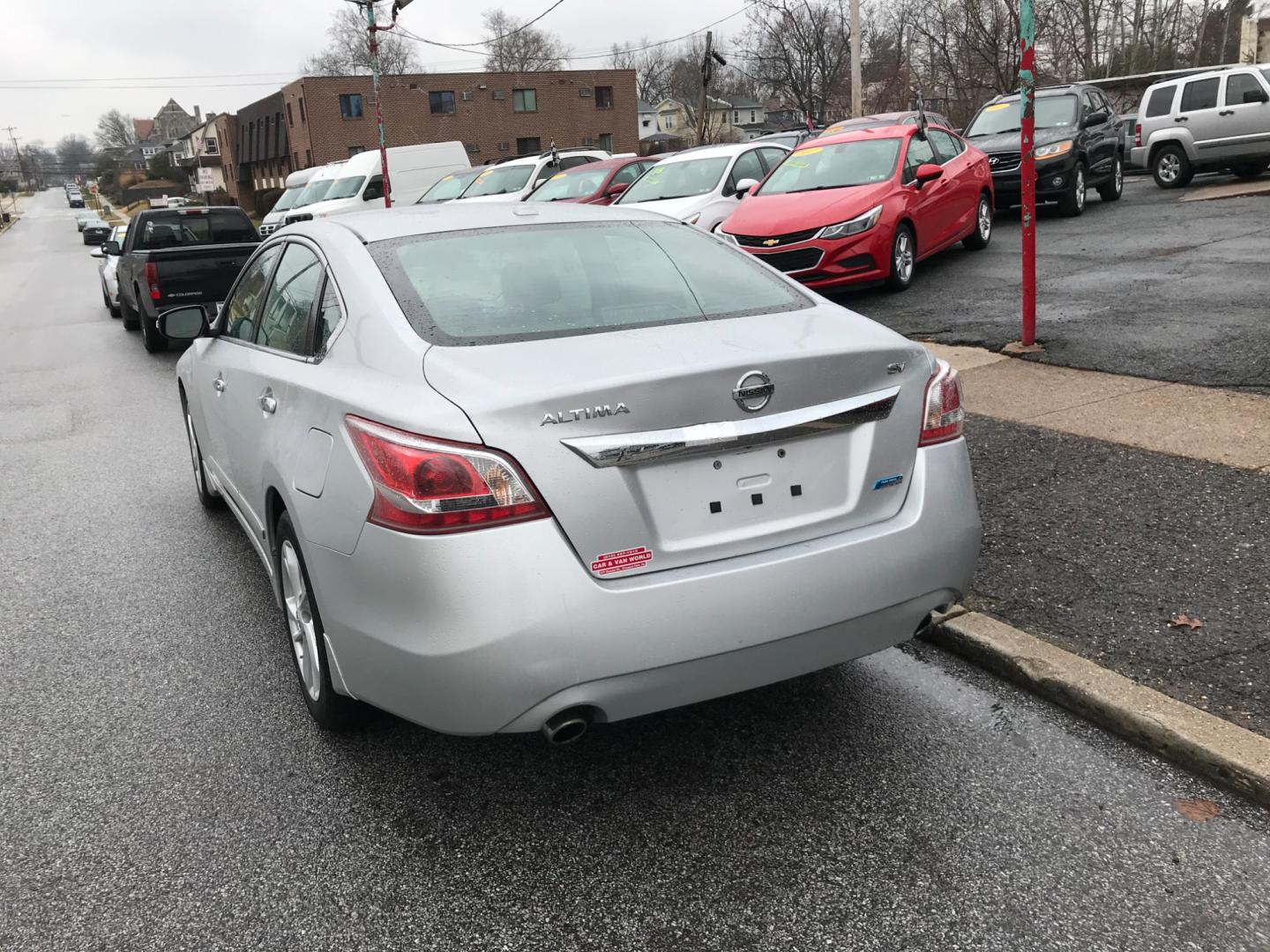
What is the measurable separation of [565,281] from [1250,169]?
19.9 meters

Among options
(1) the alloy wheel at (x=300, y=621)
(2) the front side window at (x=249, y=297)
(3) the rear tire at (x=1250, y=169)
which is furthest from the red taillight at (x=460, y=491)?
(3) the rear tire at (x=1250, y=169)

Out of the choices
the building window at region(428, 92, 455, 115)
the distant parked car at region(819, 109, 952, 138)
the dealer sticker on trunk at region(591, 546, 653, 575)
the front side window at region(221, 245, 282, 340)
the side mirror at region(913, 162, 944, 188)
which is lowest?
the dealer sticker on trunk at region(591, 546, 653, 575)

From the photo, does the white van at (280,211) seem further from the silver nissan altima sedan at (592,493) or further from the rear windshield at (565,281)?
the silver nissan altima sedan at (592,493)

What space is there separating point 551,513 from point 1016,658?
191 centimetres

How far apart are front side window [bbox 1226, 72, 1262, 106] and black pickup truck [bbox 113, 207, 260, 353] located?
633 inches

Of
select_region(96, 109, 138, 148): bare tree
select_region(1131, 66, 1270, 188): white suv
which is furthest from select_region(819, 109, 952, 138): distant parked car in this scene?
select_region(96, 109, 138, 148): bare tree

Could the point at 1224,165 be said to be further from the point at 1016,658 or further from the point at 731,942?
the point at 731,942

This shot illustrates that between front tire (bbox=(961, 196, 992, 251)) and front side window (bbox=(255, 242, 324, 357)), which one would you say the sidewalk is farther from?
front tire (bbox=(961, 196, 992, 251))

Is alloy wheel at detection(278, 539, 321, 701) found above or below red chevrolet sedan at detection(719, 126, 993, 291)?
below

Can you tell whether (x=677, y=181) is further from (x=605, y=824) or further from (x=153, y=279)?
(x=605, y=824)

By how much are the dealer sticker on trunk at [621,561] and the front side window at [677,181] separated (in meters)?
12.0

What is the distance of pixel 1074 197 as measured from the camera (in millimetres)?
16203

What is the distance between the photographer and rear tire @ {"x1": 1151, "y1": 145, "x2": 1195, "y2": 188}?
19.3 meters

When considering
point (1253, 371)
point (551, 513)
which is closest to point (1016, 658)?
point (551, 513)
